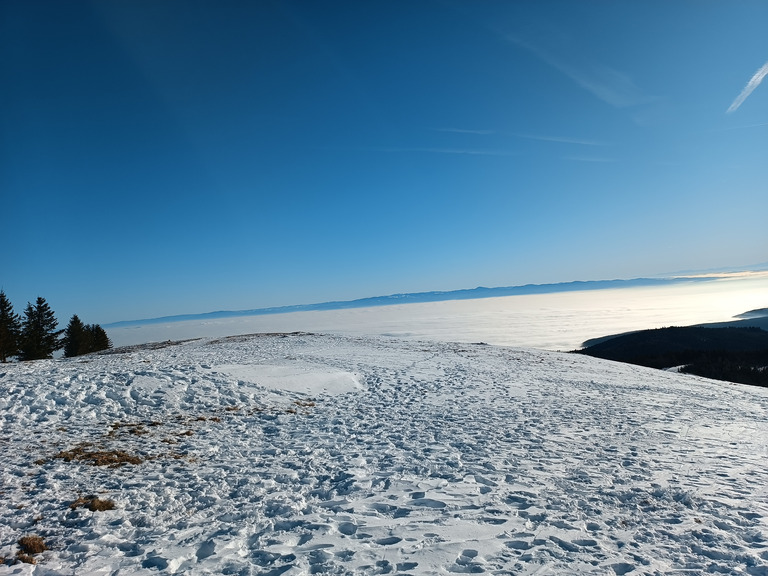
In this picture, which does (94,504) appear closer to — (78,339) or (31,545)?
(31,545)

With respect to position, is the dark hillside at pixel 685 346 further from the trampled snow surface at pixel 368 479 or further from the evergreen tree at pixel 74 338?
the evergreen tree at pixel 74 338

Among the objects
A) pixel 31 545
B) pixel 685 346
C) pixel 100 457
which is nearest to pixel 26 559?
pixel 31 545

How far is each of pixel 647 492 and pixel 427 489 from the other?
12.7 feet

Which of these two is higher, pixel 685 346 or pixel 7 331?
pixel 7 331

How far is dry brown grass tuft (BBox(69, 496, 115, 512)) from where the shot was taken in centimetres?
656

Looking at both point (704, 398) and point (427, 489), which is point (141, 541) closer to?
point (427, 489)

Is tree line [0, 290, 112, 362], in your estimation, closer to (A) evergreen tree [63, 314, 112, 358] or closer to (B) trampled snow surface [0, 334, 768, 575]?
(A) evergreen tree [63, 314, 112, 358]

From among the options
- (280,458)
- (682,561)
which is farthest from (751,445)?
(280,458)

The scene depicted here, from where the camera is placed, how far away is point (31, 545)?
17.8 ft

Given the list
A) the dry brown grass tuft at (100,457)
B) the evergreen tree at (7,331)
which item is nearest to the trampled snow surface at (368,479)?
the dry brown grass tuft at (100,457)

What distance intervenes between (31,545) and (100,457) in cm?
365

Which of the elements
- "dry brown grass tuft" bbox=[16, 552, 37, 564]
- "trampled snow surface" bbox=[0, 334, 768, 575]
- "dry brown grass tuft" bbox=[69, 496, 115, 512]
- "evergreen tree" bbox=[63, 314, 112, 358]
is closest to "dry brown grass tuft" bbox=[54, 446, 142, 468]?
"trampled snow surface" bbox=[0, 334, 768, 575]

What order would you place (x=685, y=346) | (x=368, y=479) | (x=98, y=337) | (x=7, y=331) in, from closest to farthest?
(x=368, y=479)
(x=7, y=331)
(x=98, y=337)
(x=685, y=346)

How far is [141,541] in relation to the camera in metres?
5.76
